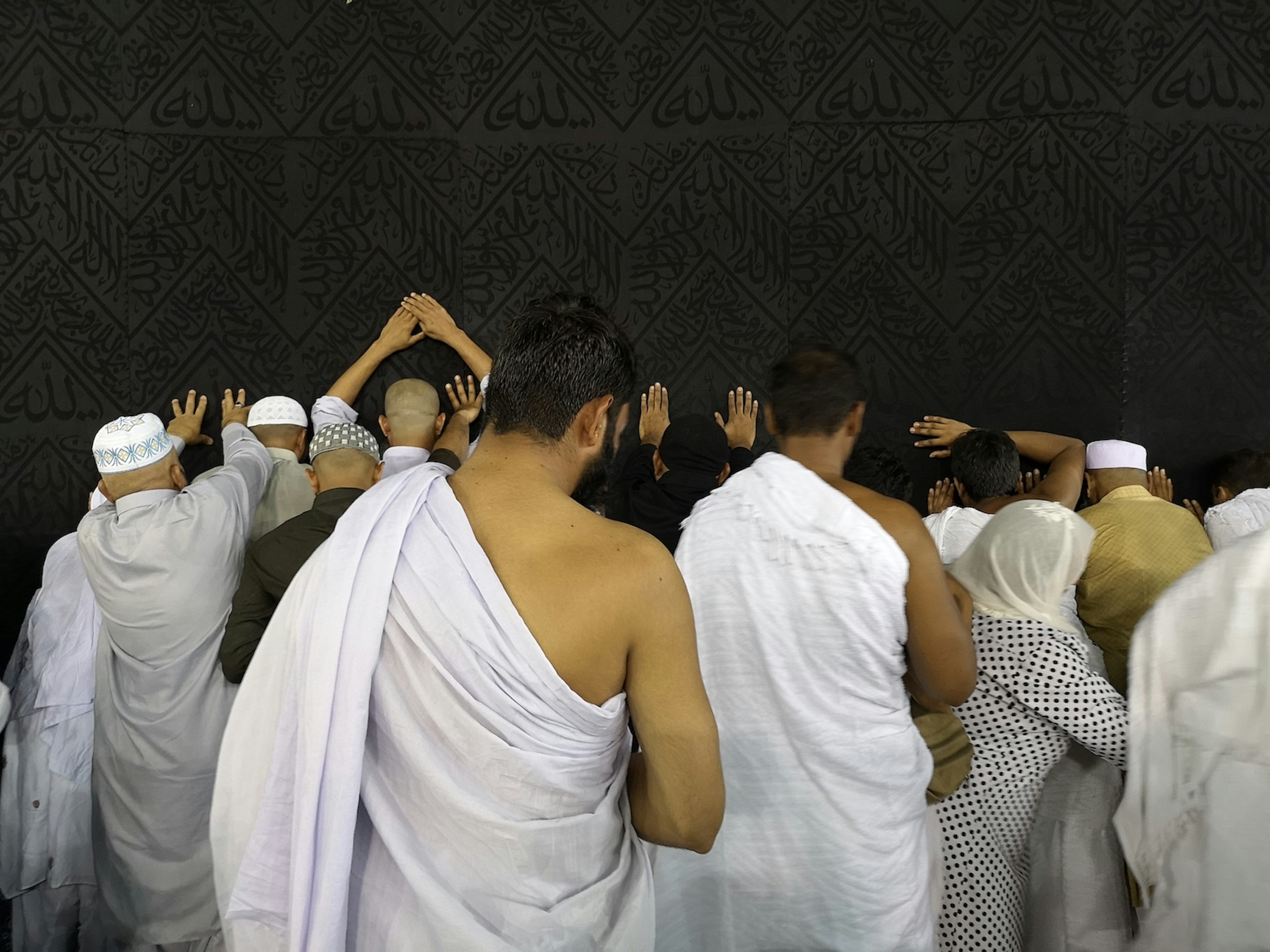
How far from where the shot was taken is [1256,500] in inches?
122

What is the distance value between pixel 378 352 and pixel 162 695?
1.30 metres

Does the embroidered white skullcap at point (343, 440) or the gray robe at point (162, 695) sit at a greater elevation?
the embroidered white skullcap at point (343, 440)

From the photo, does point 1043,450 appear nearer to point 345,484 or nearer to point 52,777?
point 345,484

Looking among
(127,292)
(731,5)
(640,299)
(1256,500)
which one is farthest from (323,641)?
(1256,500)

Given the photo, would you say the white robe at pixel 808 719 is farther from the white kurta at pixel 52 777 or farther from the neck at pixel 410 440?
the white kurta at pixel 52 777

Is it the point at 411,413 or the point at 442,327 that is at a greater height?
the point at 442,327

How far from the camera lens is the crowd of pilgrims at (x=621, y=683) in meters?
1.29

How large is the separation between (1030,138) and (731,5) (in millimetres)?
1152

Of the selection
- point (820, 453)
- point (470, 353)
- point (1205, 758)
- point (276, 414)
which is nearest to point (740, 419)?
point (470, 353)

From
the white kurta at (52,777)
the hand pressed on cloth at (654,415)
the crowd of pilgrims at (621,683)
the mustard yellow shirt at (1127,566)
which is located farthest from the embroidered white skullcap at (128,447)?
the mustard yellow shirt at (1127,566)

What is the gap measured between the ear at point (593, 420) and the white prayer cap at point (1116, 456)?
2443 millimetres

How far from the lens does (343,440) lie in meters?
2.55

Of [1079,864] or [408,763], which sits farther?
[1079,864]

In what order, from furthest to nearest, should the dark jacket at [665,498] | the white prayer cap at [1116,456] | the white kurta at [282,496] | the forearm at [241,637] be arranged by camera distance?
1. the white prayer cap at [1116,456]
2. the white kurta at [282,496]
3. the dark jacket at [665,498]
4. the forearm at [241,637]
